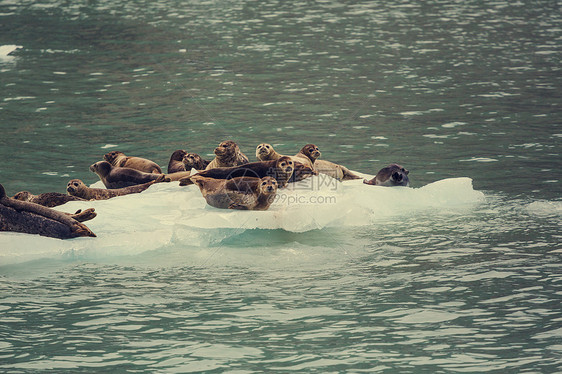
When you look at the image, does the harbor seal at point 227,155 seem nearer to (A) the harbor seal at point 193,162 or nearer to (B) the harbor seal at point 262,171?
(B) the harbor seal at point 262,171

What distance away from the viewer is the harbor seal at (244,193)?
10734 millimetres

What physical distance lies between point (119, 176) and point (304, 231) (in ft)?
9.23

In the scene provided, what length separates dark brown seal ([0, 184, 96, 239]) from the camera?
407 inches

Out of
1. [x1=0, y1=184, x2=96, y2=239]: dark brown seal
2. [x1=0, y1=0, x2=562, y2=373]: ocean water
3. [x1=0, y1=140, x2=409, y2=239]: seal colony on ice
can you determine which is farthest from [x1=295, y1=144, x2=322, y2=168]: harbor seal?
[x1=0, y1=184, x2=96, y2=239]: dark brown seal

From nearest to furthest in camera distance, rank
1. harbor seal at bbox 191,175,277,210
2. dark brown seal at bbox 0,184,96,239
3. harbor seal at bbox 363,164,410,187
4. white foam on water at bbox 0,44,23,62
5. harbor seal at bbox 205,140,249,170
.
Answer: dark brown seal at bbox 0,184,96,239 < harbor seal at bbox 191,175,277,210 < harbor seal at bbox 205,140,249,170 < harbor seal at bbox 363,164,410,187 < white foam on water at bbox 0,44,23,62

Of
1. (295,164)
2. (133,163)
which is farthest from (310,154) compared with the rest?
(133,163)

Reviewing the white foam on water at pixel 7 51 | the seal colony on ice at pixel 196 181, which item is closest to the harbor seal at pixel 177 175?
the seal colony on ice at pixel 196 181

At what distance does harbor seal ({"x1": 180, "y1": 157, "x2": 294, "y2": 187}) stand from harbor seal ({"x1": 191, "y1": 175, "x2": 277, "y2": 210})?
7.8 inches

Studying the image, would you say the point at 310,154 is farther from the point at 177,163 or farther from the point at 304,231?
the point at 177,163

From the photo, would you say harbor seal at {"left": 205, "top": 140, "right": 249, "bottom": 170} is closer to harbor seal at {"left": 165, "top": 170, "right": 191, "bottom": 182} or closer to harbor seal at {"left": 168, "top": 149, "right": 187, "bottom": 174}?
harbor seal at {"left": 165, "top": 170, "right": 191, "bottom": 182}

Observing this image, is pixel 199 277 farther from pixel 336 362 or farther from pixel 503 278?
pixel 503 278

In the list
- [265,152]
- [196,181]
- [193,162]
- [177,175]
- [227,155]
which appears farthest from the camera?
[193,162]

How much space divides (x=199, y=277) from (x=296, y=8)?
2816 centimetres

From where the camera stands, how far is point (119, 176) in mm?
12375
